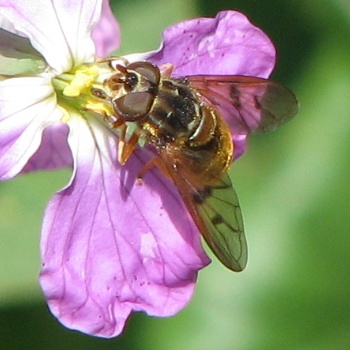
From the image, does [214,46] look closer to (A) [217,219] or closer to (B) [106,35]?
(A) [217,219]

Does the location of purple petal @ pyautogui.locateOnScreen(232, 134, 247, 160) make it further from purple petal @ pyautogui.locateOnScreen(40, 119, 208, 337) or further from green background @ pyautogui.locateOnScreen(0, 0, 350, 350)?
green background @ pyautogui.locateOnScreen(0, 0, 350, 350)

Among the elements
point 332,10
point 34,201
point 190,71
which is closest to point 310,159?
point 332,10

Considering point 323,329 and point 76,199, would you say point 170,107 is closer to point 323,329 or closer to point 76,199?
point 76,199

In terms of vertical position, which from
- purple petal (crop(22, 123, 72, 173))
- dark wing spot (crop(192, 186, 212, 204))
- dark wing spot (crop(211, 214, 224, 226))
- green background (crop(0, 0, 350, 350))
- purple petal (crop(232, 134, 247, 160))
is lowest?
green background (crop(0, 0, 350, 350))

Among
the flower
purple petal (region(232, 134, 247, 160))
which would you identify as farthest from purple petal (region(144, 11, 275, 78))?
purple petal (region(232, 134, 247, 160))

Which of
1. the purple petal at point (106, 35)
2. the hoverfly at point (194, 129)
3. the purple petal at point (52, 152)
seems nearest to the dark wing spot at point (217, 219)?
the hoverfly at point (194, 129)

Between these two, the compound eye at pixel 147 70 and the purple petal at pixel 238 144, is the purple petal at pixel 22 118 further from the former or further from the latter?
the purple petal at pixel 238 144
